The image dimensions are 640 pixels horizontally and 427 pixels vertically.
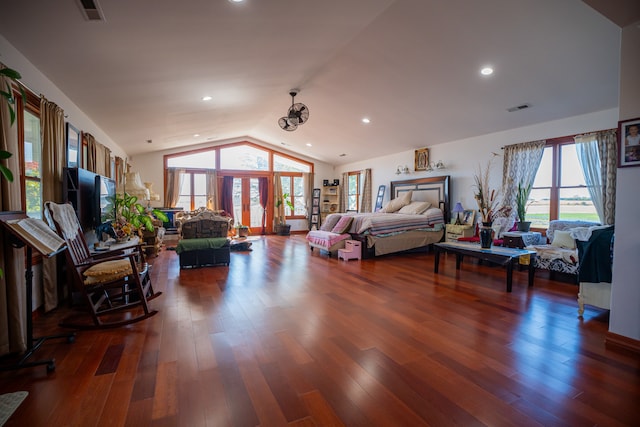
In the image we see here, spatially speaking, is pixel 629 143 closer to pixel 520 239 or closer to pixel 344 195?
pixel 520 239

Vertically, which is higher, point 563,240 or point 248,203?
point 248,203

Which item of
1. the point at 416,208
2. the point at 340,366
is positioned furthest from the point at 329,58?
the point at 340,366

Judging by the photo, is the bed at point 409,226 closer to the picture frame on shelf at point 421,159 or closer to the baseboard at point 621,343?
the picture frame on shelf at point 421,159

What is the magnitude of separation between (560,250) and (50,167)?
632cm

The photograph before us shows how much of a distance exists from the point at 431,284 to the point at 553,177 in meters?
3.17

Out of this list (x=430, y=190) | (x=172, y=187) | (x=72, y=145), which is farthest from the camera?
(x=172, y=187)

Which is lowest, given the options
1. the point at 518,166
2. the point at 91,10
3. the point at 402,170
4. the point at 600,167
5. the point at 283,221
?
the point at 283,221

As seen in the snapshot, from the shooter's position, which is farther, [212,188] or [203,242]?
[212,188]

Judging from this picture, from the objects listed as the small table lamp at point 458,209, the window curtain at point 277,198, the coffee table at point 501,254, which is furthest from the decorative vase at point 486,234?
the window curtain at point 277,198

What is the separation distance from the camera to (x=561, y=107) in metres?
4.62

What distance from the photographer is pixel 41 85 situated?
3.00 meters

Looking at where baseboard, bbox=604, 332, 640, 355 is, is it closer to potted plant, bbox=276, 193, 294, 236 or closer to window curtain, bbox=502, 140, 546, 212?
window curtain, bbox=502, 140, 546, 212

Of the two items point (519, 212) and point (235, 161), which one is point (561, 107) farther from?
point (235, 161)

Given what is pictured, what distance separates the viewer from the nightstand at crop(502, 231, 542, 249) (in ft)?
15.1
